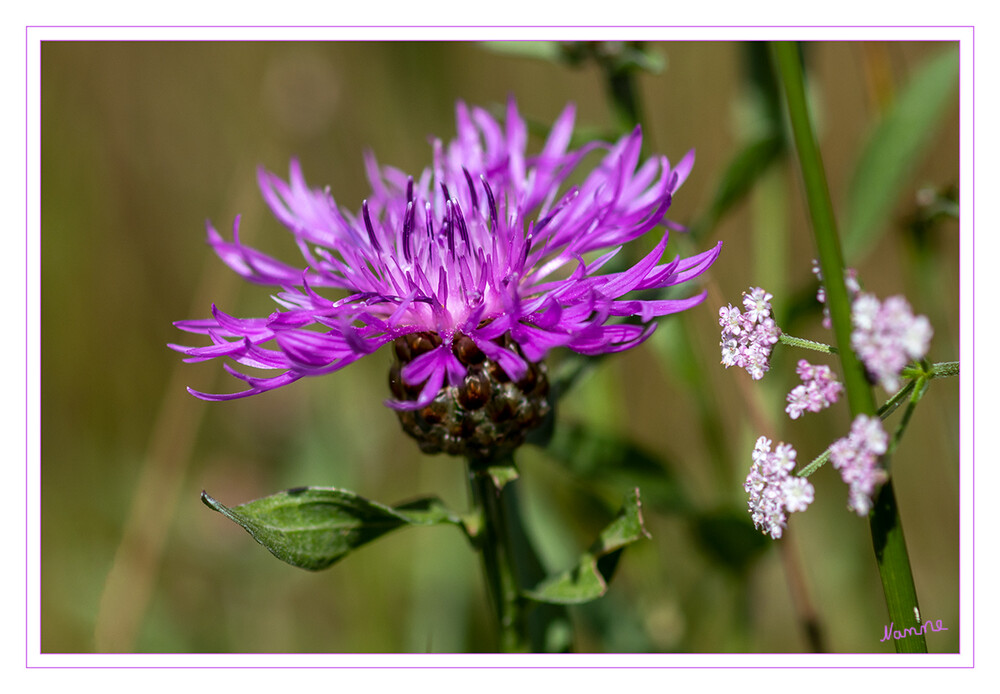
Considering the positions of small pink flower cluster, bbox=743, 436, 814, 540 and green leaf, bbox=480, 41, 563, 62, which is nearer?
small pink flower cluster, bbox=743, 436, 814, 540

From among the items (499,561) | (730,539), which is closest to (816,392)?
(499,561)

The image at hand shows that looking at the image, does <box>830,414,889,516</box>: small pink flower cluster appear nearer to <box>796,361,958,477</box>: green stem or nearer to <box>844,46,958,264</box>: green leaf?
<box>796,361,958,477</box>: green stem

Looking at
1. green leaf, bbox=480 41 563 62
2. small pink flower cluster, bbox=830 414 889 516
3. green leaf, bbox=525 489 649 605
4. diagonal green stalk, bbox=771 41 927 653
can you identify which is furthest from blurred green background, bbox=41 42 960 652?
small pink flower cluster, bbox=830 414 889 516

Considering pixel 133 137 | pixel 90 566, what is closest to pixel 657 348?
pixel 90 566

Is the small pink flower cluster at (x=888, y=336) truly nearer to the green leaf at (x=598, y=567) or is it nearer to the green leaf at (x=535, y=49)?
the green leaf at (x=598, y=567)

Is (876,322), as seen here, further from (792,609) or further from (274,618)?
(274,618)

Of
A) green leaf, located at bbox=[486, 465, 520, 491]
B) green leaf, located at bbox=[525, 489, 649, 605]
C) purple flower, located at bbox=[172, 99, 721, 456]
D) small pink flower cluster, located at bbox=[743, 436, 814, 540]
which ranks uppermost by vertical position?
purple flower, located at bbox=[172, 99, 721, 456]
